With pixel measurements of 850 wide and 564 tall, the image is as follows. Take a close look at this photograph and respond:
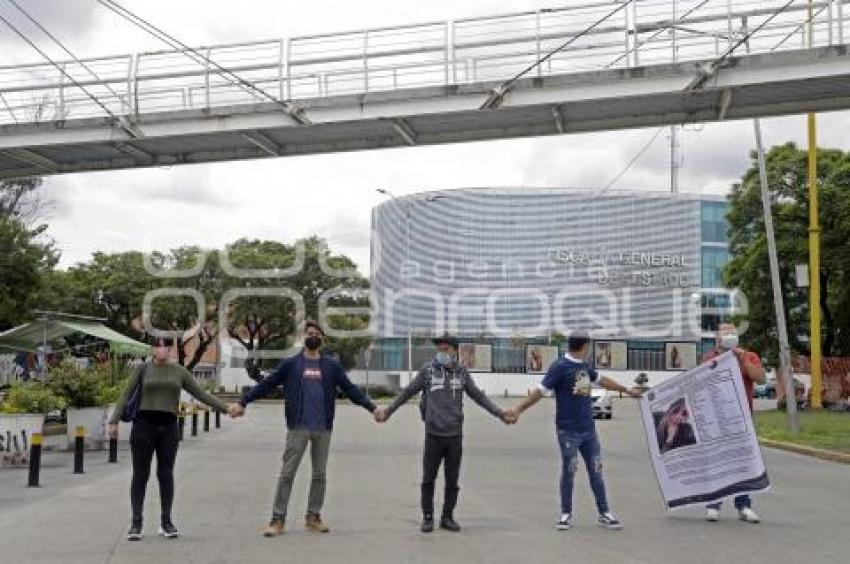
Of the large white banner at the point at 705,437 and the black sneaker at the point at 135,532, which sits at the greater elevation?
the large white banner at the point at 705,437

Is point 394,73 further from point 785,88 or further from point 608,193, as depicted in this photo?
point 608,193

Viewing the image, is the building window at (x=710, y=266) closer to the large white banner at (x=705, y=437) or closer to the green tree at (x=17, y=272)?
the green tree at (x=17, y=272)

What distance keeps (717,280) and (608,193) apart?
14.7 m

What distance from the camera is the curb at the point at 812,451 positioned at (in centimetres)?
1912

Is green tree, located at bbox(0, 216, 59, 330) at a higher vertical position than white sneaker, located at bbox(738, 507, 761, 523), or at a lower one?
higher

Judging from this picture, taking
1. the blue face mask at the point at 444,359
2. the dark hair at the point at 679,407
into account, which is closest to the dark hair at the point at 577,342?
the blue face mask at the point at 444,359

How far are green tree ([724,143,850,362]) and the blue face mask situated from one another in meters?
32.1

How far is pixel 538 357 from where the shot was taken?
101250 mm

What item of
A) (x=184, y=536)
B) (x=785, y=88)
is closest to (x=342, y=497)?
(x=184, y=536)

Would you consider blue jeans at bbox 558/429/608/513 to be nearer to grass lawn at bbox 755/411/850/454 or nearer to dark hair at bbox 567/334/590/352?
dark hair at bbox 567/334/590/352

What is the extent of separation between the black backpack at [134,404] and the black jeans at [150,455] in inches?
2.5

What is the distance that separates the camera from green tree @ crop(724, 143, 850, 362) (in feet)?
128

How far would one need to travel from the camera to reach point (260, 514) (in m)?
10.6

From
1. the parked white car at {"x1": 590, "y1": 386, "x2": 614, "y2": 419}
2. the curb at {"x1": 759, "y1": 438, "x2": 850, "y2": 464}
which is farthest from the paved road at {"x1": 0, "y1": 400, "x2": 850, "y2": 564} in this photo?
the parked white car at {"x1": 590, "y1": 386, "x2": 614, "y2": 419}
